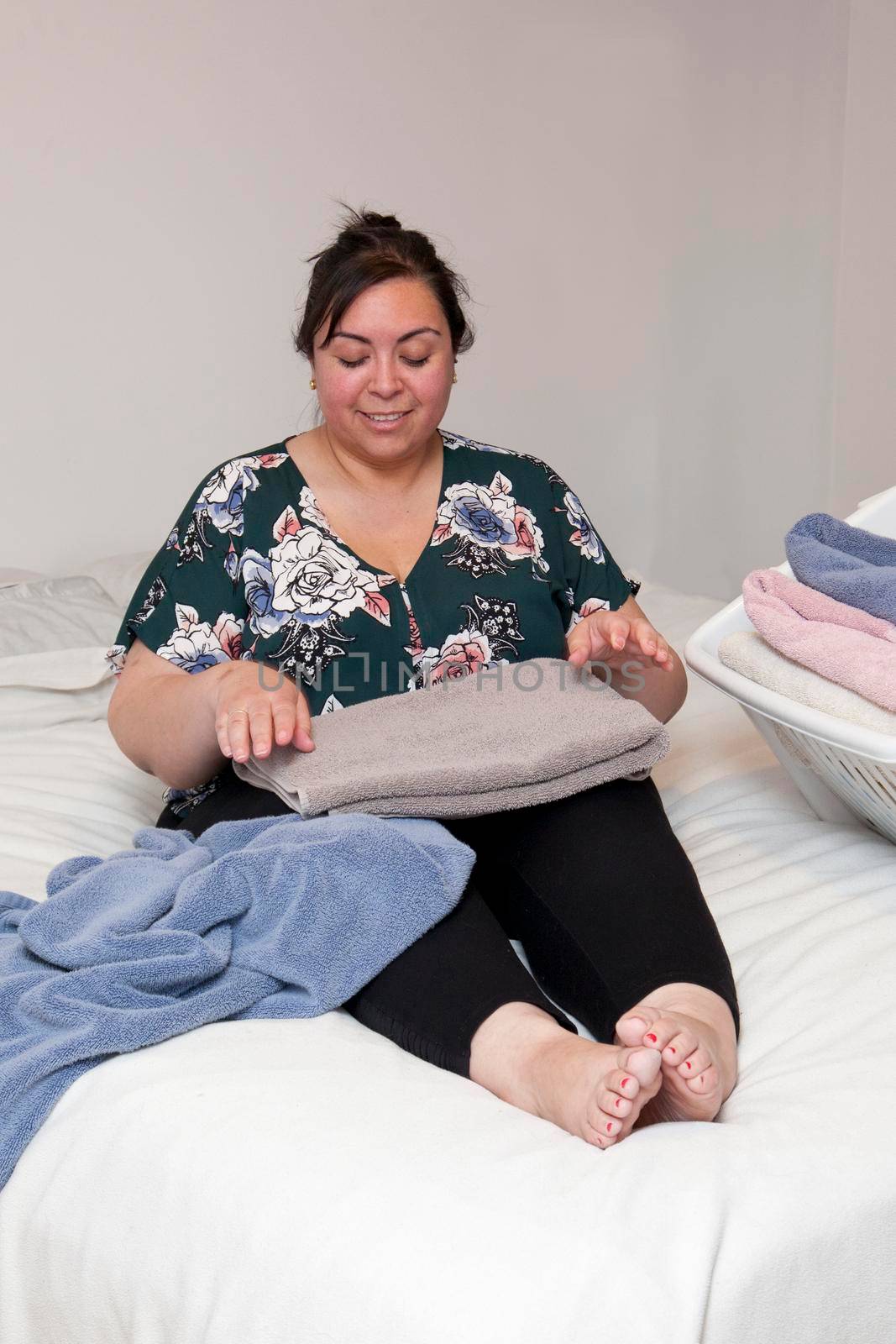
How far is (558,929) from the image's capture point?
1.12 m

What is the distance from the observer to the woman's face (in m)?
1.46

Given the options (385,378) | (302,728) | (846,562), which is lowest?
(302,728)

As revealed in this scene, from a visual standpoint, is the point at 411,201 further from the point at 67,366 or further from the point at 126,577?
the point at 126,577

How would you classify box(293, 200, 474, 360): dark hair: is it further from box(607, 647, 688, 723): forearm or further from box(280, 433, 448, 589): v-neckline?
box(607, 647, 688, 723): forearm

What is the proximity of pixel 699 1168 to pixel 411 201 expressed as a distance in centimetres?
238

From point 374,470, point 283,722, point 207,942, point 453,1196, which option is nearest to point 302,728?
point 283,722

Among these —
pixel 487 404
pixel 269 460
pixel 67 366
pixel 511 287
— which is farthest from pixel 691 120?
pixel 269 460

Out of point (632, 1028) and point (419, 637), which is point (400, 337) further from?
point (632, 1028)

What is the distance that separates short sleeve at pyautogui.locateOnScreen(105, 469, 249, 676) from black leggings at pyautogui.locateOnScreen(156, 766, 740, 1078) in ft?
0.67

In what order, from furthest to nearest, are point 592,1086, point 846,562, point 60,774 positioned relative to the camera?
point 60,774 → point 846,562 → point 592,1086

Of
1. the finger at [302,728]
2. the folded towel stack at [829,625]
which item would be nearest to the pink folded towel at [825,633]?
the folded towel stack at [829,625]

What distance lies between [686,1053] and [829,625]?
1.49 feet

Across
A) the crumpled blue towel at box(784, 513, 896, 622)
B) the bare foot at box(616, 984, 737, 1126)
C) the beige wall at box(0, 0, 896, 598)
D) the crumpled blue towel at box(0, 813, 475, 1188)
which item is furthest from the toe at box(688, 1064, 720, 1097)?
the beige wall at box(0, 0, 896, 598)

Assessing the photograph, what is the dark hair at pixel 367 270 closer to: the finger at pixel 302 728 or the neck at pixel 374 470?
the neck at pixel 374 470
